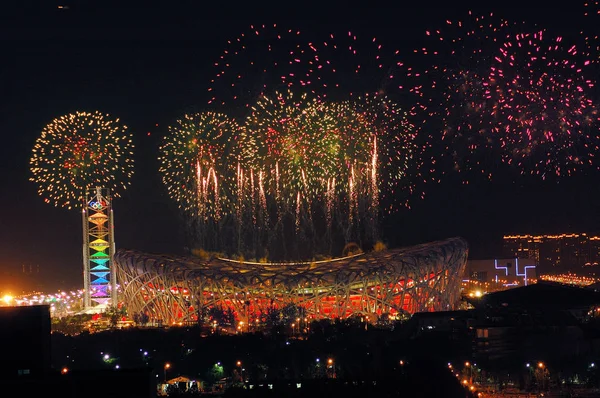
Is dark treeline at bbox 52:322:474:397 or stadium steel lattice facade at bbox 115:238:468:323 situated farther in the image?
stadium steel lattice facade at bbox 115:238:468:323

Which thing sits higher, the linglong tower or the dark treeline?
the linglong tower

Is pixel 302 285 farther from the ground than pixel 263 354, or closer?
farther from the ground

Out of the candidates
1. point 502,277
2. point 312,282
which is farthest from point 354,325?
point 502,277

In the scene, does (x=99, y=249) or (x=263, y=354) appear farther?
(x=99, y=249)

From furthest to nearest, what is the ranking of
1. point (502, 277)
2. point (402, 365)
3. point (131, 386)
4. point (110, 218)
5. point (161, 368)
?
point (502, 277) → point (110, 218) → point (161, 368) → point (402, 365) → point (131, 386)

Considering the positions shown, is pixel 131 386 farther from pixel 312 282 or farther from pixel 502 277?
pixel 502 277

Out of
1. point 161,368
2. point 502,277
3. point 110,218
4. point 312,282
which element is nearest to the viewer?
point 161,368
